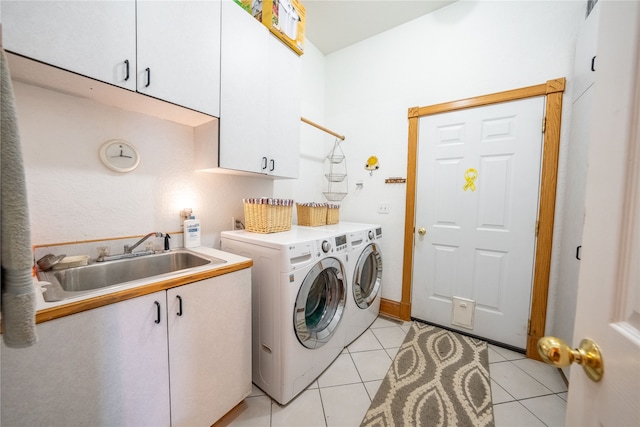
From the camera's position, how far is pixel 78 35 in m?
0.91

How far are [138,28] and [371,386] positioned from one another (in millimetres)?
2271

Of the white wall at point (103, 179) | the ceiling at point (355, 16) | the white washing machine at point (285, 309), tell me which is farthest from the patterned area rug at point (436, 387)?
the ceiling at point (355, 16)

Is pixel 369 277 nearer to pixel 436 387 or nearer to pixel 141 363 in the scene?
pixel 436 387

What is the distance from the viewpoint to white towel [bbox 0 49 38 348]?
1.43 feet

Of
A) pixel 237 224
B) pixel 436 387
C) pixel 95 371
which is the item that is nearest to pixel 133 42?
pixel 237 224

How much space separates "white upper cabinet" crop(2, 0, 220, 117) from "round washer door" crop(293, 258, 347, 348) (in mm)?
1145

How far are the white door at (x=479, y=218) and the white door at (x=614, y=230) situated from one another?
66.3 inches

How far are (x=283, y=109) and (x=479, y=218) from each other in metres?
1.81

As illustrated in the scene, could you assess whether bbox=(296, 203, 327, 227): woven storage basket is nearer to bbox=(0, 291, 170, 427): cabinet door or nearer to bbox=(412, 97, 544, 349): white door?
bbox=(412, 97, 544, 349): white door

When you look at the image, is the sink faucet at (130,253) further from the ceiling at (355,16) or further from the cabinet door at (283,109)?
the ceiling at (355,16)

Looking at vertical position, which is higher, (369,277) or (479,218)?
(479,218)

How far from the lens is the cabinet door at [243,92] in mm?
1396

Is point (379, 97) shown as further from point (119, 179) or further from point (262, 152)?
point (119, 179)

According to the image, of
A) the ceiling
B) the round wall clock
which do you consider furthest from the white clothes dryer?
the ceiling
